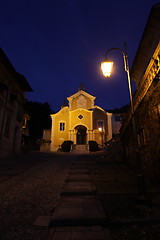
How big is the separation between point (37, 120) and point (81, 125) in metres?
19.5

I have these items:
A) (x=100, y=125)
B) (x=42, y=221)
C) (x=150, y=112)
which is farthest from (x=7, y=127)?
(x=100, y=125)

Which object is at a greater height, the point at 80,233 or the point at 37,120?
the point at 37,120

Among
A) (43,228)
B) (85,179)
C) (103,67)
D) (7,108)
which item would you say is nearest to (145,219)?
(43,228)

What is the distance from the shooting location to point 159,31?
338 inches

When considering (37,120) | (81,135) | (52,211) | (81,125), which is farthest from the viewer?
(37,120)

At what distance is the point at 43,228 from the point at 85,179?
3929mm

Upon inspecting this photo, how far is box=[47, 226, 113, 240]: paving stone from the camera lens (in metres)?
2.46

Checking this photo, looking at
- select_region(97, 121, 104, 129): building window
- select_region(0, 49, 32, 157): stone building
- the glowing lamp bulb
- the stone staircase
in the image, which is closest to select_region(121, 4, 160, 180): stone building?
the glowing lamp bulb

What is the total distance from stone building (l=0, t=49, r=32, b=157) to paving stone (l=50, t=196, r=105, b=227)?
37.6 feet

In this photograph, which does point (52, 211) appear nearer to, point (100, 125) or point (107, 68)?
point (107, 68)

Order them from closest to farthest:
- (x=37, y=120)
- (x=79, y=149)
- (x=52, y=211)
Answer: (x=52, y=211) → (x=79, y=149) → (x=37, y=120)

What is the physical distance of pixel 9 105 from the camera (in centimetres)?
1442

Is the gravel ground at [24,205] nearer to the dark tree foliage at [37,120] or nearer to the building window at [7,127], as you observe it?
the building window at [7,127]

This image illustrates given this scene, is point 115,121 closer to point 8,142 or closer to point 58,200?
point 8,142
